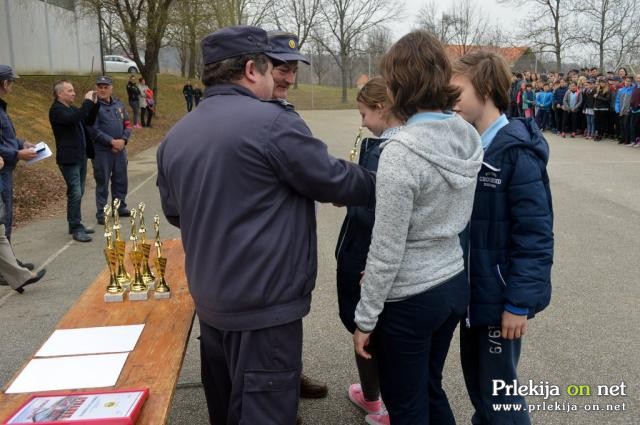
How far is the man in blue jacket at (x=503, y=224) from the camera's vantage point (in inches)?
85.4

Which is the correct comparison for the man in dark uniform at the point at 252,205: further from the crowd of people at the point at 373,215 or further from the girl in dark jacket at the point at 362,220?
the girl in dark jacket at the point at 362,220

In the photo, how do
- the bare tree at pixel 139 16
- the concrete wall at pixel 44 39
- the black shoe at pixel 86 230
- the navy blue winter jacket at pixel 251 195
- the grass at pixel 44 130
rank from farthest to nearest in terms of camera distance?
1. the bare tree at pixel 139 16
2. the concrete wall at pixel 44 39
3. the grass at pixel 44 130
4. the black shoe at pixel 86 230
5. the navy blue winter jacket at pixel 251 195

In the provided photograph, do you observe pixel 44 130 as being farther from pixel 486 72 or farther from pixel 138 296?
pixel 486 72

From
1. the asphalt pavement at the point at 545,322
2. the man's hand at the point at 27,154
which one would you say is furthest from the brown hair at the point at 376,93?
the man's hand at the point at 27,154

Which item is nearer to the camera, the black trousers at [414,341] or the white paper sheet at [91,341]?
the black trousers at [414,341]

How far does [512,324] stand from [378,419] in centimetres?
109

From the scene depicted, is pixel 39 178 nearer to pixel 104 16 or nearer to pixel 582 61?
→ pixel 104 16

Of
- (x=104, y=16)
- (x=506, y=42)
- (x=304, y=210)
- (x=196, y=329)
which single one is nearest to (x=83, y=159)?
(x=196, y=329)

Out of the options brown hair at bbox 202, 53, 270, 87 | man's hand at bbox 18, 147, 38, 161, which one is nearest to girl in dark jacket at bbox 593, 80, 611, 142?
man's hand at bbox 18, 147, 38, 161

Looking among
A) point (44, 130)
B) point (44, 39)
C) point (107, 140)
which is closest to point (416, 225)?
point (107, 140)

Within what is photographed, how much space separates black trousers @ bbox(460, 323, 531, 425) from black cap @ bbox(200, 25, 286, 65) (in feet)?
4.88

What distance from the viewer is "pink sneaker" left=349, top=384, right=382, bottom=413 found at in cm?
304

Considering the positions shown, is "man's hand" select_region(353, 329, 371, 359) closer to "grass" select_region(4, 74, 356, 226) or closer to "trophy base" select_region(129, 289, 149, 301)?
"trophy base" select_region(129, 289, 149, 301)

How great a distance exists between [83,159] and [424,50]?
6106mm
